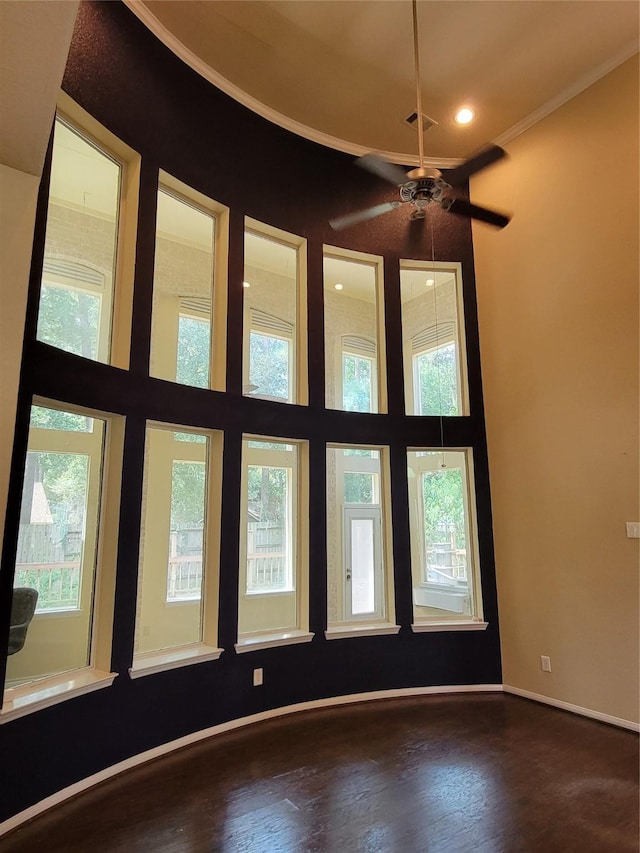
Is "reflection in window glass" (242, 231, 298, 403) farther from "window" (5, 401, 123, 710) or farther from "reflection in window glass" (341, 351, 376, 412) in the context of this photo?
"window" (5, 401, 123, 710)

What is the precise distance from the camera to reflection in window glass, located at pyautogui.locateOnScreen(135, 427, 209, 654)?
3936mm

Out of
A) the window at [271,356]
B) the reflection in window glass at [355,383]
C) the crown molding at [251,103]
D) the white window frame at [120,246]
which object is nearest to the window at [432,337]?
the reflection in window glass at [355,383]

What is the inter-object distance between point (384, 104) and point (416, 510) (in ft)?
12.8

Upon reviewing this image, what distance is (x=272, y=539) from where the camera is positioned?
489 cm

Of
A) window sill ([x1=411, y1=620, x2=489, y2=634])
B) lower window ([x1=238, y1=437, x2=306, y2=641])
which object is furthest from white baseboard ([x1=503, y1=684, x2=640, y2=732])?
lower window ([x1=238, y1=437, x2=306, y2=641])

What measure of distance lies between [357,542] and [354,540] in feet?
0.15

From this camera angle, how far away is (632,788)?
282 centimetres

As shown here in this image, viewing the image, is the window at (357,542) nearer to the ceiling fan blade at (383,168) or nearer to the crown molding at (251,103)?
the ceiling fan blade at (383,168)

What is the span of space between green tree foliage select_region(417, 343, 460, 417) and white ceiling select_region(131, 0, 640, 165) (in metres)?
2.23

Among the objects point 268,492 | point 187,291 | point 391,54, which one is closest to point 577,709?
point 268,492

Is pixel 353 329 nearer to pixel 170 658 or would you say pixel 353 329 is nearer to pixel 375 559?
pixel 375 559

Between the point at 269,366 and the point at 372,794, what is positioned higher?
the point at 269,366

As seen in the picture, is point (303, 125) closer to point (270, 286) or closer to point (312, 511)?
point (270, 286)

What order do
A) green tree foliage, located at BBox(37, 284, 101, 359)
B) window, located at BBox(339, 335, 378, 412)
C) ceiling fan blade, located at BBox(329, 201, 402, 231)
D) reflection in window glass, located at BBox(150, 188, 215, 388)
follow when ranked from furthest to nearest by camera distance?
window, located at BBox(339, 335, 378, 412) → reflection in window glass, located at BBox(150, 188, 215, 388) → ceiling fan blade, located at BBox(329, 201, 402, 231) → green tree foliage, located at BBox(37, 284, 101, 359)
